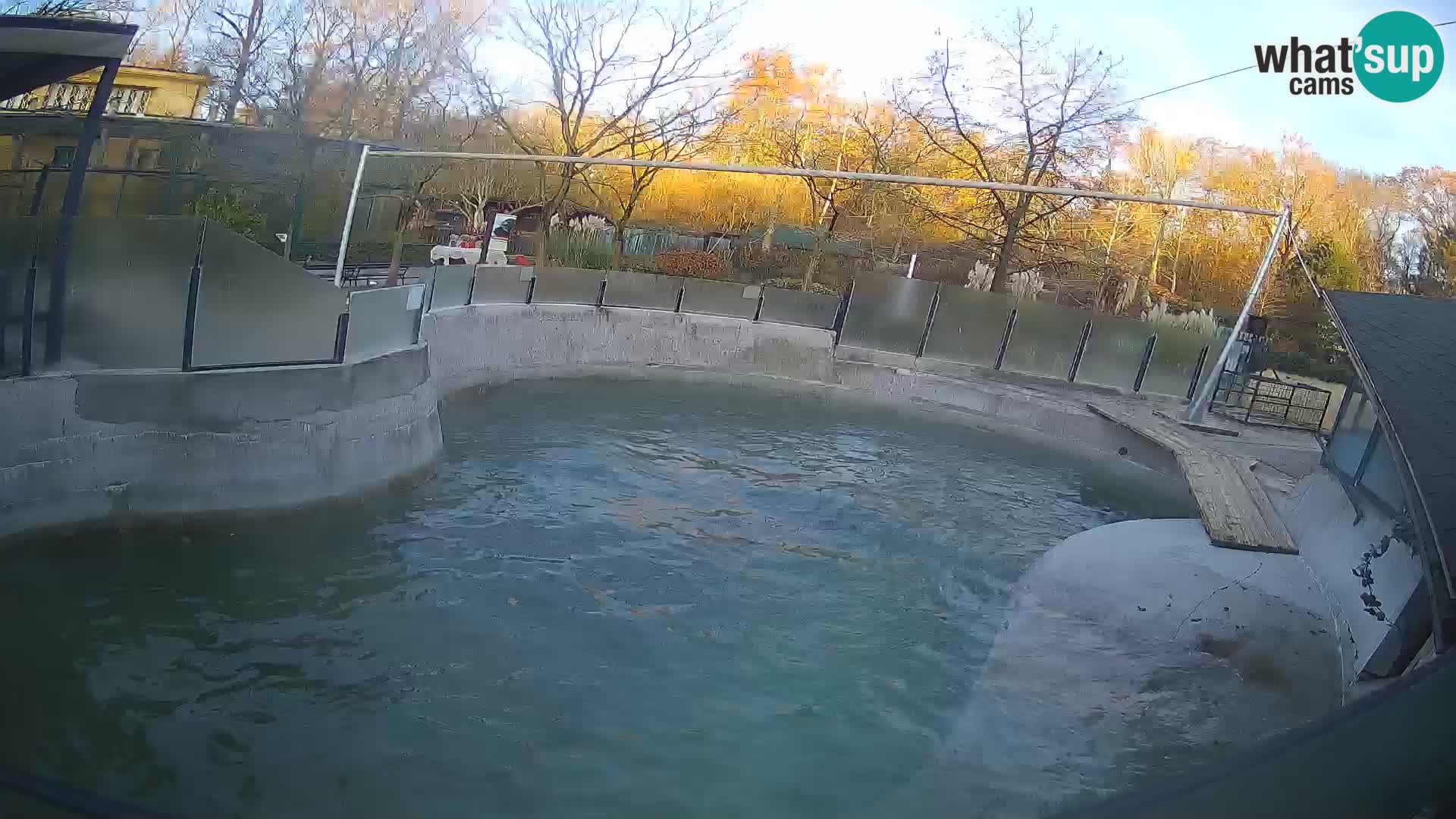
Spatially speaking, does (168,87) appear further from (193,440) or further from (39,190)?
(193,440)

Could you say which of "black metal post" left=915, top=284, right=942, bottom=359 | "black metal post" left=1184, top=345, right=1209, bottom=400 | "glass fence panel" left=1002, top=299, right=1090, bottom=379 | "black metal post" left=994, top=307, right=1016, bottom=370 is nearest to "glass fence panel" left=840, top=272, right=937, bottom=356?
"black metal post" left=915, top=284, right=942, bottom=359

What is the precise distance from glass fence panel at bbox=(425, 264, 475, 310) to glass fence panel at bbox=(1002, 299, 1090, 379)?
37.7 ft

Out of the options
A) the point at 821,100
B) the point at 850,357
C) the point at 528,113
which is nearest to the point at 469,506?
the point at 850,357

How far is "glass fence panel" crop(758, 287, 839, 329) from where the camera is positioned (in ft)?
75.3

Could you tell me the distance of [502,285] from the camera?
19.4 m

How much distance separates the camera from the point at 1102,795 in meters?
6.32

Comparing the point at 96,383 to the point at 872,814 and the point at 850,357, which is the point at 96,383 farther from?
the point at 850,357

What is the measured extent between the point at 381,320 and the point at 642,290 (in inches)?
400

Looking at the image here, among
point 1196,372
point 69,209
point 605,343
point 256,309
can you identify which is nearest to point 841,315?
point 605,343

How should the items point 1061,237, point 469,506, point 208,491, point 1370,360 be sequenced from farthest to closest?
point 1061,237 < point 469,506 < point 208,491 < point 1370,360

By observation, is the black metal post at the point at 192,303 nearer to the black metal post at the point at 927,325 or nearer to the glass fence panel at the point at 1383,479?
the glass fence panel at the point at 1383,479

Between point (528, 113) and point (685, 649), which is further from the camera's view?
point (528, 113)

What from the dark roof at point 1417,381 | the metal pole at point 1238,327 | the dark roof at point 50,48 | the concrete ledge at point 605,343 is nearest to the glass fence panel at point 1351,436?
the dark roof at point 1417,381

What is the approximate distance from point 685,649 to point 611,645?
616 millimetres
